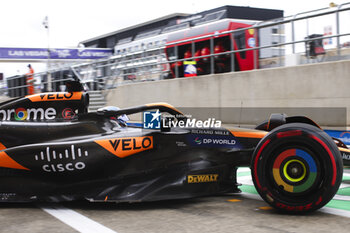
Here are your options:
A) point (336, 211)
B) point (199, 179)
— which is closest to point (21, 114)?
point (199, 179)

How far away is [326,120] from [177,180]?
19.8ft

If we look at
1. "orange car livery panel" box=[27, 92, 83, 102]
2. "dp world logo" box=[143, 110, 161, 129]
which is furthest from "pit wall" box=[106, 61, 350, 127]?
"dp world logo" box=[143, 110, 161, 129]

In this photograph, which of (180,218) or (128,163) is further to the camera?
(128,163)

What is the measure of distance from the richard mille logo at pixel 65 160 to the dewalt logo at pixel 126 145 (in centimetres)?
23

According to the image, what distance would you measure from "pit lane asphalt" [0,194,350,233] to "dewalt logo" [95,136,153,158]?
1.80 ft

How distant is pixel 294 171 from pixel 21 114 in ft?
10.4

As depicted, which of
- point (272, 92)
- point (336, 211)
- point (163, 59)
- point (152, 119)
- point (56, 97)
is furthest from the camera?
point (163, 59)

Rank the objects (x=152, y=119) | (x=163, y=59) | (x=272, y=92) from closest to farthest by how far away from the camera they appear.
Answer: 1. (x=152, y=119)
2. (x=272, y=92)
3. (x=163, y=59)

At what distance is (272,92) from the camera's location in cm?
1069

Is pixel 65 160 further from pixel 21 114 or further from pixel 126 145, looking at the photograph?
pixel 21 114

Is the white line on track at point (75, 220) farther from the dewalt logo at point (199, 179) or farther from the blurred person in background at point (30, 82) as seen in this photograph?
the blurred person in background at point (30, 82)

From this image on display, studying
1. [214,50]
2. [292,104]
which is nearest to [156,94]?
[214,50]

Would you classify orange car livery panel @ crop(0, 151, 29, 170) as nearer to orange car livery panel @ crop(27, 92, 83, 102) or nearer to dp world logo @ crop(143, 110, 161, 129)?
orange car livery panel @ crop(27, 92, 83, 102)

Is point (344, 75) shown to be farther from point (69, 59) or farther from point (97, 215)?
point (69, 59)
